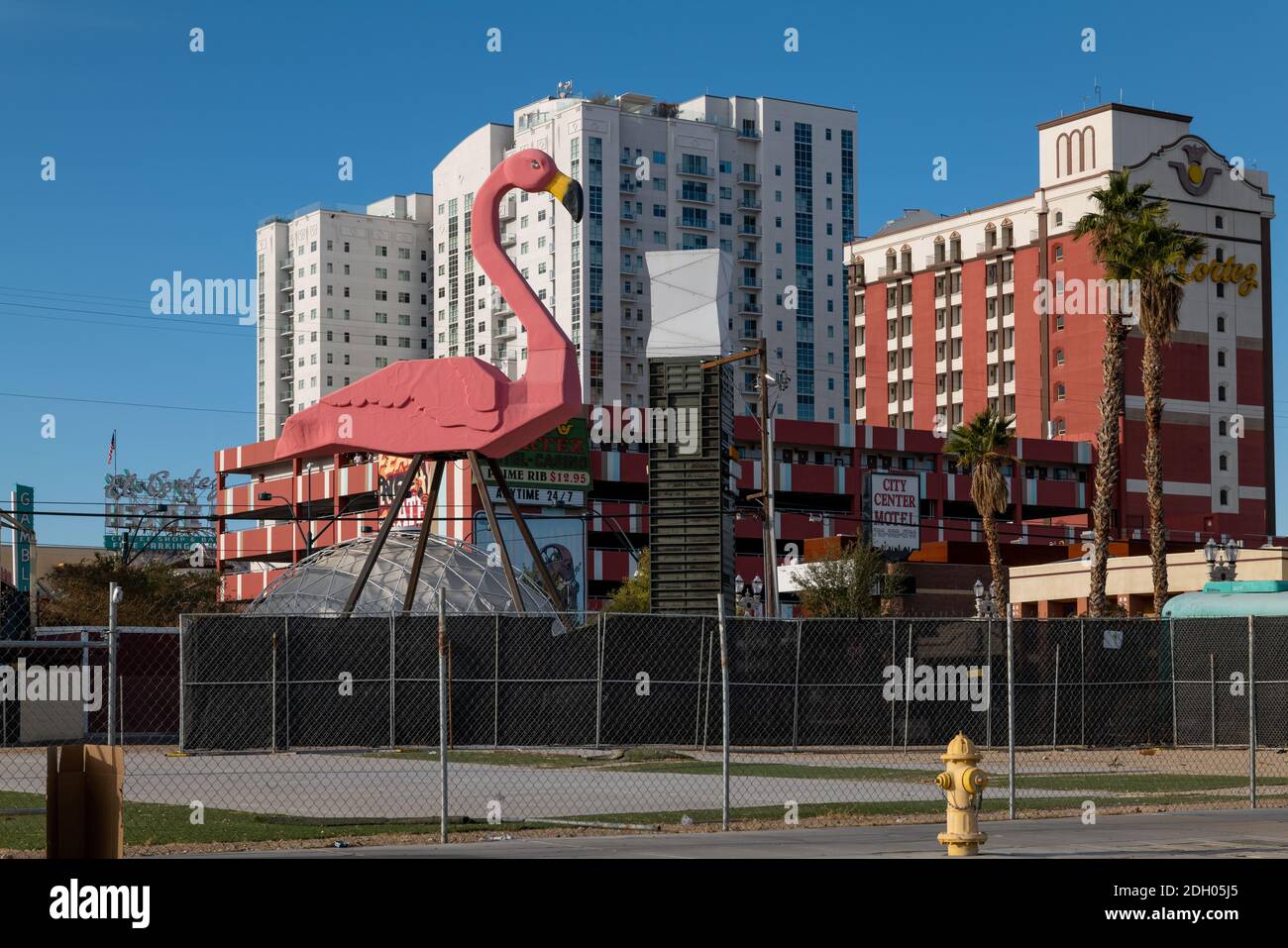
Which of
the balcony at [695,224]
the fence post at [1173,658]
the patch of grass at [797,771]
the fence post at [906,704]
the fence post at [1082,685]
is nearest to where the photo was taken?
the patch of grass at [797,771]

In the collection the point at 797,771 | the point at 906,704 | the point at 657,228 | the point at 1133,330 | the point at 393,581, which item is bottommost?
the point at 797,771

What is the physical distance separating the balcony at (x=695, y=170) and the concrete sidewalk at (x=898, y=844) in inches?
5317

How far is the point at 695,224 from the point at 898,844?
13888 cm

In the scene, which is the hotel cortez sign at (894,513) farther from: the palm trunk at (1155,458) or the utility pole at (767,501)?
the utility pole at (767,501)

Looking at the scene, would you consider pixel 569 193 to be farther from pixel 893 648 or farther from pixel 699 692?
pixel 893 648

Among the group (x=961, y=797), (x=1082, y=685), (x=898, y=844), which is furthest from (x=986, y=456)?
(x=961, y=797)

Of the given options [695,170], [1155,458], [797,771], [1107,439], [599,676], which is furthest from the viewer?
[695,170]

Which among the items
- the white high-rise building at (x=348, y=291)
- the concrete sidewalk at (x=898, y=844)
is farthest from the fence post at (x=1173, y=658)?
the white high-rise building at (x=348, y=291)

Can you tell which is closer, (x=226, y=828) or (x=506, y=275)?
(x=226, y=828)

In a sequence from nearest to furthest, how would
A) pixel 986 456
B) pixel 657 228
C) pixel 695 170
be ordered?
pixel 986 456, pixel 657 228, pixel 695 170

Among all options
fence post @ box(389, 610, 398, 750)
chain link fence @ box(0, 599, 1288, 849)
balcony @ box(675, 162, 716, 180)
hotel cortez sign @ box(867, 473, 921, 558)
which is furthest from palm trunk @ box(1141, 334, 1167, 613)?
balcony @ box(675, 162, 716, 180)

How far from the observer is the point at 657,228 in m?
148

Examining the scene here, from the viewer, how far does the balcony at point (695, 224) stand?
150 meters
